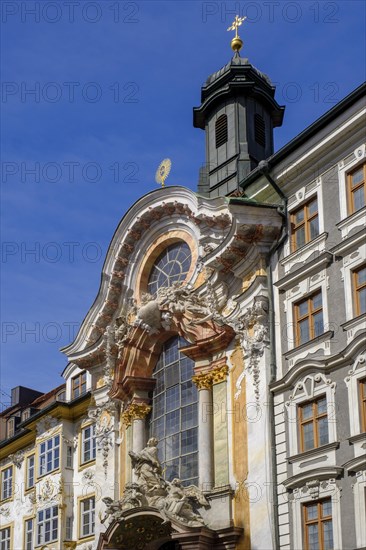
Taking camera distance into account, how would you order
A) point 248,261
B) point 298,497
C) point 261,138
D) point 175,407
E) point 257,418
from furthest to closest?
point 261,138 < point 175,407 < point 248,261 < point 257,418 < point 298,497

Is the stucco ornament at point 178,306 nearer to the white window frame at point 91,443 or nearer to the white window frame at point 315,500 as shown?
the white window frame at point 315,500

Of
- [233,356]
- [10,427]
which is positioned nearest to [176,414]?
[233,356]

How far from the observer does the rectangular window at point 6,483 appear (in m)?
51.2

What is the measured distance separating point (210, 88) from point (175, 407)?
1540 centimetres

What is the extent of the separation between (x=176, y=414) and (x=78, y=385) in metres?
12.9

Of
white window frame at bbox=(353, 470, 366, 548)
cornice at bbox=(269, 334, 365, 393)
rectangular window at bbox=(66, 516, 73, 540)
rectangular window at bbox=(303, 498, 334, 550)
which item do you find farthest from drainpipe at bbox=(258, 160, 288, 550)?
rectangular window at bbox=(66, 516, 73, 540)

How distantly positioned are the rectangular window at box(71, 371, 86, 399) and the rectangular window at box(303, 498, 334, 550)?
68.5 feet

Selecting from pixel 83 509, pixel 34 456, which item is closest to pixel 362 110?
pixel 83 509

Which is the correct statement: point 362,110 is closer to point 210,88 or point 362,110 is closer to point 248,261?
point 248,261

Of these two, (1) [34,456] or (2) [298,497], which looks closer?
(2) [298,497]

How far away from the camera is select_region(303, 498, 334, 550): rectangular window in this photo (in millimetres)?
27094

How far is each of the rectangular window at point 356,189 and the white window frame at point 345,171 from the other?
0.38 feet

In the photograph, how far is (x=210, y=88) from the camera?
4372cm

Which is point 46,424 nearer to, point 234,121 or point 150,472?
point 150,472
